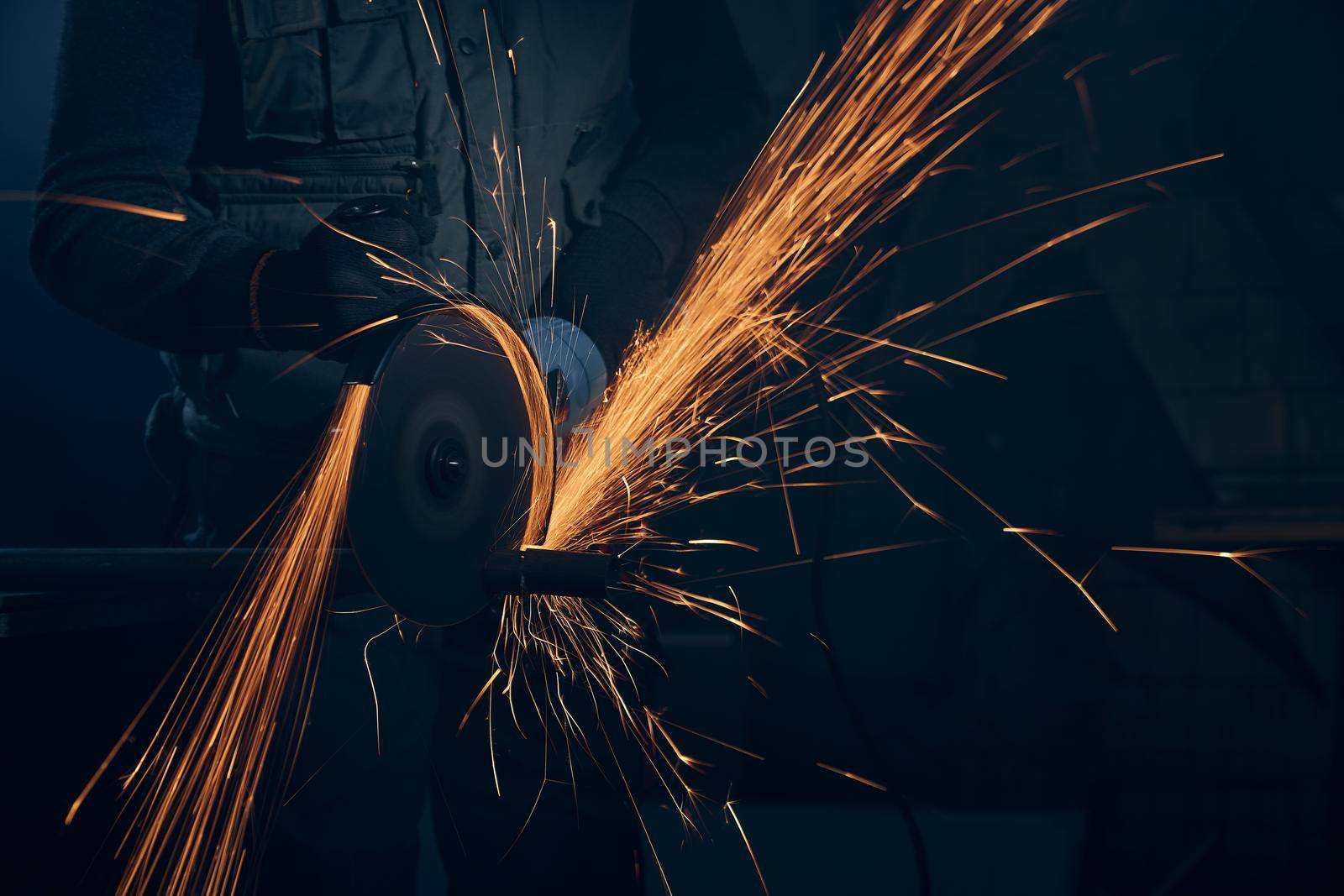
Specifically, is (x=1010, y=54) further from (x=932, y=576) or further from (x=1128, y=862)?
(x=1128, y=862)

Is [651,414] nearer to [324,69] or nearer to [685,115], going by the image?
[685,115]

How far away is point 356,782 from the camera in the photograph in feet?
4.52

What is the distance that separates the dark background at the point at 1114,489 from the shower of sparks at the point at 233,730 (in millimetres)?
916

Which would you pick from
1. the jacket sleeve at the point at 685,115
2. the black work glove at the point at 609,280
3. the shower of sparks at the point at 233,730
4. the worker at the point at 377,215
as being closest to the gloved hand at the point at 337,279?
the worker at the point at 377,215

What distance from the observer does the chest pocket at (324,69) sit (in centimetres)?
115

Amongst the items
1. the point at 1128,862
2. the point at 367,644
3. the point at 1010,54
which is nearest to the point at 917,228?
the point at 1010,54

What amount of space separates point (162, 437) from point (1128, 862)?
2593 millimetres

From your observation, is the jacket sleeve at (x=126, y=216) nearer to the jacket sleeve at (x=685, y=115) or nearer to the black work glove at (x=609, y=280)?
the black work glove at (x=609, y=280)

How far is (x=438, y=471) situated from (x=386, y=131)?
0.69m

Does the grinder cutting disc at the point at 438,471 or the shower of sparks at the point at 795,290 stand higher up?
the shower of sparks at the point at 795,290

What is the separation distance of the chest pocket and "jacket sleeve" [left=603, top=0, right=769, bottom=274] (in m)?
0.43

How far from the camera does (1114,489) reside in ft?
6.15

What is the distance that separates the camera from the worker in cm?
99

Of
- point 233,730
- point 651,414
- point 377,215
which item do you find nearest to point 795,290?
point 651,414
